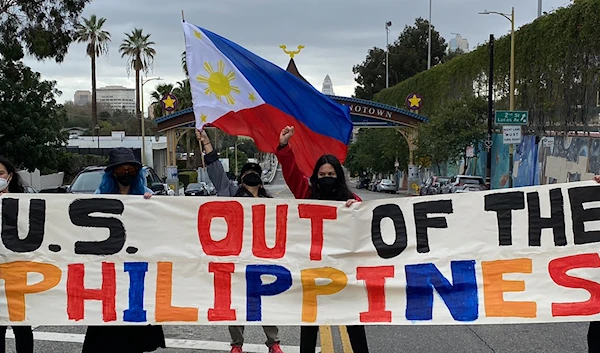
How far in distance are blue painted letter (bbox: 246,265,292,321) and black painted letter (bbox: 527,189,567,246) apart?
6.35 feet

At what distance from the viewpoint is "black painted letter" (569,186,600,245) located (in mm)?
5062

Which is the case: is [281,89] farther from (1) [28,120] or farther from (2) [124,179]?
(1) [28,120]

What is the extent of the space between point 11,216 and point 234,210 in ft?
5.57

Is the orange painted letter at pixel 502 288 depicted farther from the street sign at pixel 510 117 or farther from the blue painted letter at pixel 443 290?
the street sign at pixel 510 117

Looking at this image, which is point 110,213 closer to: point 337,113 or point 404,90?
point 337,113

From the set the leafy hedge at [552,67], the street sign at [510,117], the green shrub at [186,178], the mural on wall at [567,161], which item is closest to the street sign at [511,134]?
the street sign at [510,117]

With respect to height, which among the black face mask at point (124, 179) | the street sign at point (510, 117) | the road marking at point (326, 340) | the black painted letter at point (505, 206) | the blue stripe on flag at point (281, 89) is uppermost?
the street sign at point (510, 117)

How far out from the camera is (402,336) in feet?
20.6

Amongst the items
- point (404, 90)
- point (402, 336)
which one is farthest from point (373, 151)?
point (402, 336)

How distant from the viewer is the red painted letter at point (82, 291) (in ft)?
16.2

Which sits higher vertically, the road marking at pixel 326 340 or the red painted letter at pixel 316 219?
the red painted letter at pixel 316 219

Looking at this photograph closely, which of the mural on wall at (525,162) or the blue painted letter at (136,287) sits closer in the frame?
the blue painted letter at (136,287)

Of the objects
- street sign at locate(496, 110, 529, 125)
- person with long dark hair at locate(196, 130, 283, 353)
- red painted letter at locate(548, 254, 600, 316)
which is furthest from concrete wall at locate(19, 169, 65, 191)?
red painted letter at locate(548, 254, 600, 316)

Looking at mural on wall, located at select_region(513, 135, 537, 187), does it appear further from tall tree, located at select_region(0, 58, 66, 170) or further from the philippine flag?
the philippine flag
